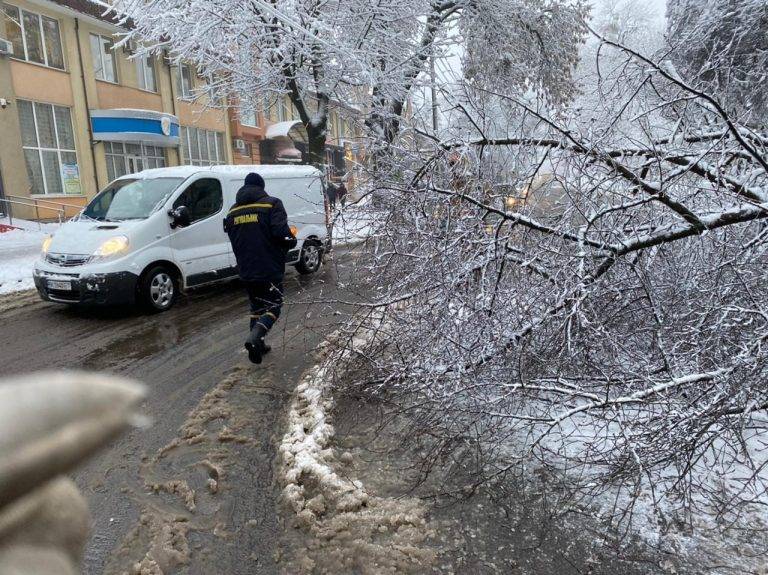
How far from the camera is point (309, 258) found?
10.4 m

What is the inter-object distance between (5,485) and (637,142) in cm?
335

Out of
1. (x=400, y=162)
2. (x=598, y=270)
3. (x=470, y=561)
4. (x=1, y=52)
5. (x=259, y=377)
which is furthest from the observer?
(x=1, y=52)

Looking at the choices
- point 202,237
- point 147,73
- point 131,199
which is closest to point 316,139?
point 202,237

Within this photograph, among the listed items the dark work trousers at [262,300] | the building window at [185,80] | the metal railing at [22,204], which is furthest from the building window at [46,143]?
the dark work trousers at [262,300]

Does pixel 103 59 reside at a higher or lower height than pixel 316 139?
higher

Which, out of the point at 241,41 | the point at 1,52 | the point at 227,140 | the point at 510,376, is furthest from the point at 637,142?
the point at 227,140

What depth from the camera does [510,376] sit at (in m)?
3.30

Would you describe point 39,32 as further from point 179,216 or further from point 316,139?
point 179,216

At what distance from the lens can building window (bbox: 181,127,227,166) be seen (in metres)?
24.4

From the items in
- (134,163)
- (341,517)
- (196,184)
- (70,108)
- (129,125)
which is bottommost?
(341,517)

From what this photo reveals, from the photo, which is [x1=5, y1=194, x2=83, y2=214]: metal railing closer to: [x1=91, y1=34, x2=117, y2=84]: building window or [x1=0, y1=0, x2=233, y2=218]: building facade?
[x1=0, y1=0, x2=233, y2=218]: building facade

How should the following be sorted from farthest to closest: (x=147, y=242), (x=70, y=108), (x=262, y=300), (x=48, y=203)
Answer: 1. (x=70, y=108)
2. (x=48, y=203)
3. (x=147, y=242)
4. (x=262, y=300)

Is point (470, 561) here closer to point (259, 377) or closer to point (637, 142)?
point (637, 142)

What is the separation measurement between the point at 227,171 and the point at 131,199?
150cm
